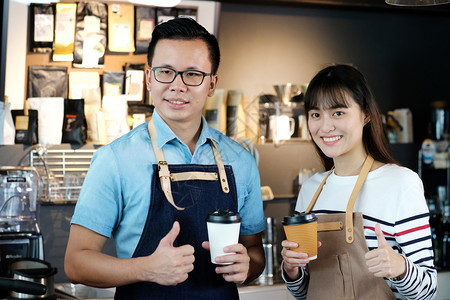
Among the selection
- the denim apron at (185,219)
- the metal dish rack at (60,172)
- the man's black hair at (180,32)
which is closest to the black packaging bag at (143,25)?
the metal dish rack at (60,172)

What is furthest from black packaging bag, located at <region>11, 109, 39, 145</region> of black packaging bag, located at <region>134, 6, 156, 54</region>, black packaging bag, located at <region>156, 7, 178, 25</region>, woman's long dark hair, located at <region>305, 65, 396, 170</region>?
woman's long dark hair, located at <region>305, 65, 396, 170</region>

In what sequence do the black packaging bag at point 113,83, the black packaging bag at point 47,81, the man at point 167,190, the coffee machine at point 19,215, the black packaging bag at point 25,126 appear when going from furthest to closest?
the black packaging bag at point 113,83, the black packaging bag at point 47,81, the black packaging bag at point 25,126, the coffee machine at point 19,215, the man at point 167,190

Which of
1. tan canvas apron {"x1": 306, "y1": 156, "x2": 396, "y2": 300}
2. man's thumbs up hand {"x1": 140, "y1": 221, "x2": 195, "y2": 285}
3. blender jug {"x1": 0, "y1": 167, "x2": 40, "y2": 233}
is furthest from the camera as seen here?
blender jug {"x1": 0, "y1": 167, "x2": 40, "y2": 233}

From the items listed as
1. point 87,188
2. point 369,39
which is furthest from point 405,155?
point 87,188

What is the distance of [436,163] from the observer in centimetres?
434

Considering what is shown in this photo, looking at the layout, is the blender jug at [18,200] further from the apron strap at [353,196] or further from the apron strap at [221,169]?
the apron strap at [353,196]

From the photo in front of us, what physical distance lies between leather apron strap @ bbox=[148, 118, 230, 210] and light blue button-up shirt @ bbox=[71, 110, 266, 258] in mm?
18

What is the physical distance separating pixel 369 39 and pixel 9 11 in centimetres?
274

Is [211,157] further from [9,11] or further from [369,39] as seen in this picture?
[369,39]

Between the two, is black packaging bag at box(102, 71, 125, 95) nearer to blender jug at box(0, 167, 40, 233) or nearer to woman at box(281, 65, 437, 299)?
blender jug at box(0, 167, 40, 233)

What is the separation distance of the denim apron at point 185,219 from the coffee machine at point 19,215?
3.77 feet

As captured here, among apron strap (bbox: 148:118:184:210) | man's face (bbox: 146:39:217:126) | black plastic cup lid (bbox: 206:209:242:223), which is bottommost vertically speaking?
black plastic cup lid (bbox: 206:209:242:223)

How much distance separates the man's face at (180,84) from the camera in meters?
1.79

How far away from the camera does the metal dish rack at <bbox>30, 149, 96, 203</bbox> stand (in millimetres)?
3570
